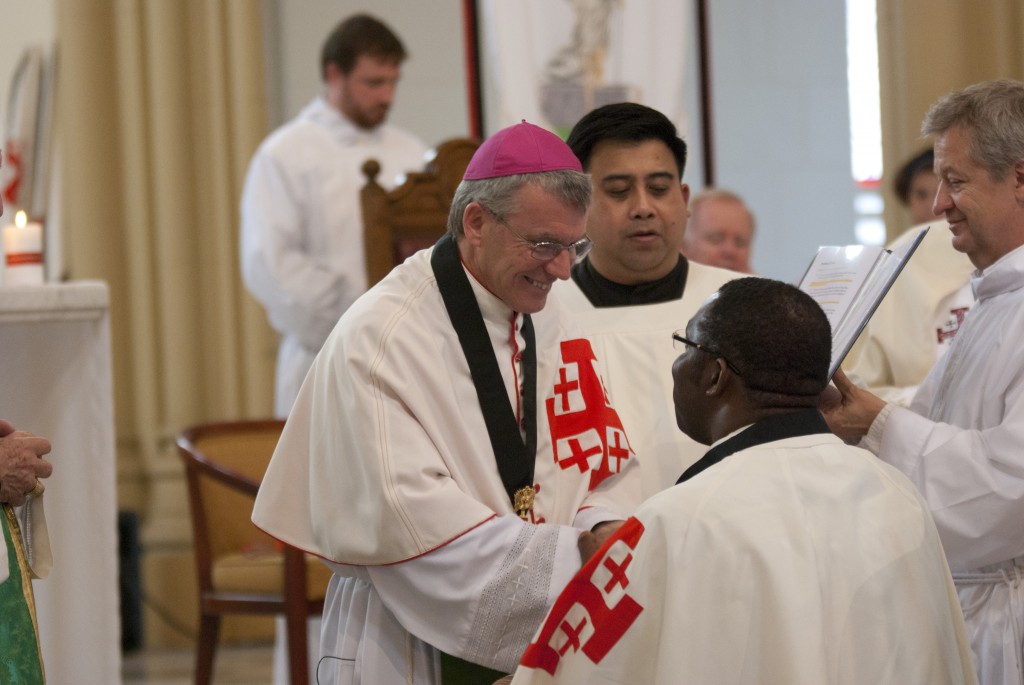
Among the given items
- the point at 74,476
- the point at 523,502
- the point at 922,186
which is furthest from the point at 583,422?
the point at 922,186

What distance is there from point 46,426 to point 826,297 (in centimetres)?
211

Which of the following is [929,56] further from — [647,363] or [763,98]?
[647,363]

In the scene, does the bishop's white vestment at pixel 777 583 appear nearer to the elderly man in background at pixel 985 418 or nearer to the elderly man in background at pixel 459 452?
the elderly man in background at pixel 459 452

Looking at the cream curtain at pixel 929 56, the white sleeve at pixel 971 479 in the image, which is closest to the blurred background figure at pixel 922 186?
the cream curtain at pixel 929 56

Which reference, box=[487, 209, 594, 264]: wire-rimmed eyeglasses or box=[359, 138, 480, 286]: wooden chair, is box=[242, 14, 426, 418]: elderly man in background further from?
box=[487, 209, 594, 264]: wire-rimmed eyeglasses

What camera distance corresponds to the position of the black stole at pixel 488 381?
113 inches

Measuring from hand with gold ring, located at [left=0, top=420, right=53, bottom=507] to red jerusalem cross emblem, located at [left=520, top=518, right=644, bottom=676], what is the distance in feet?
3.84

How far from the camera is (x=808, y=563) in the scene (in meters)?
2.23

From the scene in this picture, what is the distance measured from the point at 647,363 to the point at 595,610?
1441 mm

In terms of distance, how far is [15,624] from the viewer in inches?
112

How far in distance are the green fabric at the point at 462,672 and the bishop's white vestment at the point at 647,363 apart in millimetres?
882

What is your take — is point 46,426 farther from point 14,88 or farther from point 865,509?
point 14,88

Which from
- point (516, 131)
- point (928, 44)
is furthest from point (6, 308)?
point (928, 44)

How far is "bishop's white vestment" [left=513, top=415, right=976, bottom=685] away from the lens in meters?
2.23
